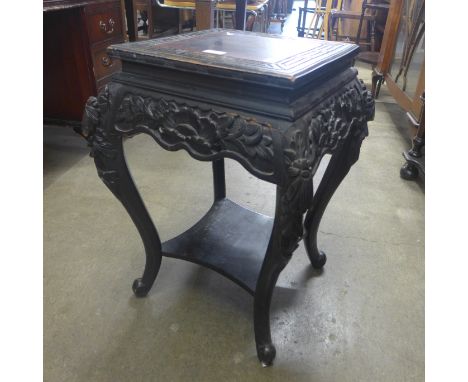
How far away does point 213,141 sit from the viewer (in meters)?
0.68

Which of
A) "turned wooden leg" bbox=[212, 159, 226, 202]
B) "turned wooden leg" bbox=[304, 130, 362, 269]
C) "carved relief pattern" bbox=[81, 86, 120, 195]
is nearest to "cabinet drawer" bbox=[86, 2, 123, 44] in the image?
"turned wooden leg" bbox=[212, 159, 226, 202]

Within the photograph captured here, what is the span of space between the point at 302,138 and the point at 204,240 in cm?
58

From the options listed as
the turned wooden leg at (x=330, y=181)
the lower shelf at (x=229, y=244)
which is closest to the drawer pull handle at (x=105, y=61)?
the lower shelf at (x=229, y=244)

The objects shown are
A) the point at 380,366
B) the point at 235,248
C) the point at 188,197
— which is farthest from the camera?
the point at 188,197

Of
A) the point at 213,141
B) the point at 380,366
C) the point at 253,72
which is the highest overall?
the point at 253,72

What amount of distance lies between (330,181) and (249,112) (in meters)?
0.46

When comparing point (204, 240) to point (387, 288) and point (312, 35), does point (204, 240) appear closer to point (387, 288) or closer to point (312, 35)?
point (387, 288)

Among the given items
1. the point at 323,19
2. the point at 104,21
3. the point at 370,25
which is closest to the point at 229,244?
the point at 104,21

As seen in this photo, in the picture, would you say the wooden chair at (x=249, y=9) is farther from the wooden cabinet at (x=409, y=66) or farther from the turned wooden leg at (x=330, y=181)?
the turned wooden leg at (x=330, y=181)

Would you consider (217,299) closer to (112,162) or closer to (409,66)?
(112,162)

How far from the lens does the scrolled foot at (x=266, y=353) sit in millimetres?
887

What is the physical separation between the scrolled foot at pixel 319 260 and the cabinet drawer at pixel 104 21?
54.5 inches

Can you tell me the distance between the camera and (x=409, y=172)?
1.74 metres

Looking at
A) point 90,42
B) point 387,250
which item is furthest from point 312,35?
point 387,250
